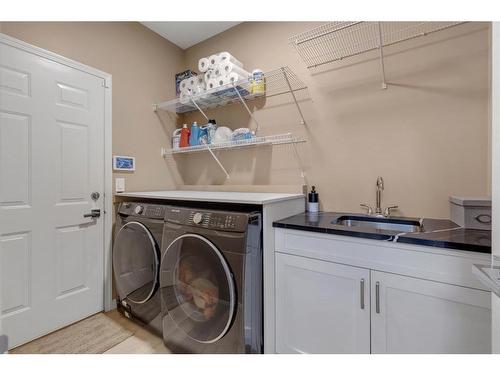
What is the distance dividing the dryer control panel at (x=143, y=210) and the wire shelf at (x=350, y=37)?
156 cm

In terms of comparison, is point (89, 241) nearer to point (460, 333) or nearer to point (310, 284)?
point (310, 284)

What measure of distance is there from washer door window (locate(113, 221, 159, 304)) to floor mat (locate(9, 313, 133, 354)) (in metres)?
0.24

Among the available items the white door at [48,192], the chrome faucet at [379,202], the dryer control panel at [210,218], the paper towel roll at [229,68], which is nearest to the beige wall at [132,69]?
the white door at [48,192]

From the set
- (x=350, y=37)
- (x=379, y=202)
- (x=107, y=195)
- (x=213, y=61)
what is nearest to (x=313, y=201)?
(x=379, y=202)

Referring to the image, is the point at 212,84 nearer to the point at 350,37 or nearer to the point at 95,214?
the point at 350,37

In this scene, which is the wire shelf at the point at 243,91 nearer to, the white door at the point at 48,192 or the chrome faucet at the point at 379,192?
the white door at the point at 48,192

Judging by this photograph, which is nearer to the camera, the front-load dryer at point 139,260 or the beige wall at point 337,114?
the beige wall at point 337,114

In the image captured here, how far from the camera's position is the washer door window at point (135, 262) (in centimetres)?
173

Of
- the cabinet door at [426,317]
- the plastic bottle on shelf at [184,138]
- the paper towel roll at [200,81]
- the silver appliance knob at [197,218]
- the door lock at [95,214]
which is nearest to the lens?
the cabinet door at [426,317]

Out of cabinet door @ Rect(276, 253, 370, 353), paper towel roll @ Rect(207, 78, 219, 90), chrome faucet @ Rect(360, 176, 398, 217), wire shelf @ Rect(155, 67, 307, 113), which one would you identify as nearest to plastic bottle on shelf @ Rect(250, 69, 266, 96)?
wire shelf @ Rect(155, 67, 307, 113)

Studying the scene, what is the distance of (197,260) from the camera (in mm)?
1448

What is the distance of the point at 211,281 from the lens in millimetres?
1386
